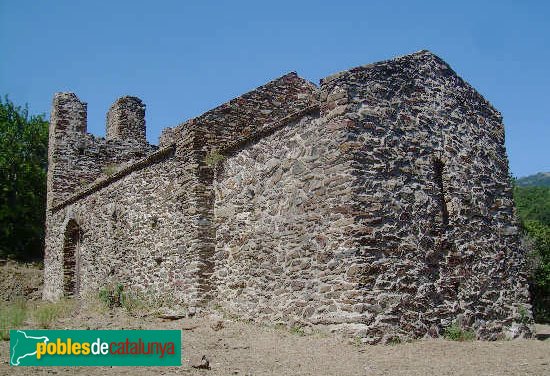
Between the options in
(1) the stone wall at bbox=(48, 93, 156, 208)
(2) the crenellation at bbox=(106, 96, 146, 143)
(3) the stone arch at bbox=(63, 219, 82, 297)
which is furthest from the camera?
(2) the crenellation at bbox=(106, 96, 146, 143)

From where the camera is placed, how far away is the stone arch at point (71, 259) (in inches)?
717

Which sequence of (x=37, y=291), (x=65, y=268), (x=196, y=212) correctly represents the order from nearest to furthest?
(x=196, y=212), (x=65, y=268), (x=37, y=291)

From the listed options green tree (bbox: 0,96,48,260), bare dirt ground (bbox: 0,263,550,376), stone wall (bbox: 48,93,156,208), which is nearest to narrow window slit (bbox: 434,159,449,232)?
bare dirt ground (bbox: 0,263,550,376)

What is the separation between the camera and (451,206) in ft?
35.7

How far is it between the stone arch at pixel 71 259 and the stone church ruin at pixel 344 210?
4073 millimetres

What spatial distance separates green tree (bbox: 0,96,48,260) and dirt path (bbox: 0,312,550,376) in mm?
16466

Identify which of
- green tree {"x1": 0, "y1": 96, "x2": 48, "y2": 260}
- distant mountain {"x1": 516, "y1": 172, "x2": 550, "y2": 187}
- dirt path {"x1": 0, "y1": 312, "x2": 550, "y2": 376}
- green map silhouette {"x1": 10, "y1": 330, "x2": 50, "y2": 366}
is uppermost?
distant mountain {"x1": 516, "y1": 172, "x2": 550, "y2": 187}

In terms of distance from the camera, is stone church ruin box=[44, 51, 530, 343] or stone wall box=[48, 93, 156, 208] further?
stone wall box=[48, 93, 156, 208]

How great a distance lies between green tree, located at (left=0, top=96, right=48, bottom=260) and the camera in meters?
24.7

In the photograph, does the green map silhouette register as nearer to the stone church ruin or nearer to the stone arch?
the stone church ruin

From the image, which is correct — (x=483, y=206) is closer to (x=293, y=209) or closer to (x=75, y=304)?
(x=293, y=209)

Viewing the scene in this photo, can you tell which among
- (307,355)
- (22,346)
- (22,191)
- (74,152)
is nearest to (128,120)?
(74,152)

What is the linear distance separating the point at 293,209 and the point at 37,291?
14.7 meters

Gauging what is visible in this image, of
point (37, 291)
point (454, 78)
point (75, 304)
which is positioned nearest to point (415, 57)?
point (454, 78)
